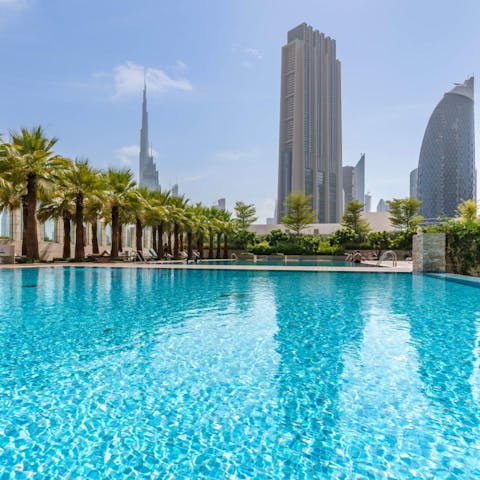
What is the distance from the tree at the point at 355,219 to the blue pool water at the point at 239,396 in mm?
47170

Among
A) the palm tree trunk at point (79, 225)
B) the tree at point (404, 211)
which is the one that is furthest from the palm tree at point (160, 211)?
the tree at point (404, 211)

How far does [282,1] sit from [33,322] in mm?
29369

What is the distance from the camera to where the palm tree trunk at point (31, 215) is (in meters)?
→ 21.7

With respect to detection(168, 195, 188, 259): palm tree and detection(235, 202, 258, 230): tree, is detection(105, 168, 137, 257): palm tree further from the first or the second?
detection(235, 202, 258, 230): tree

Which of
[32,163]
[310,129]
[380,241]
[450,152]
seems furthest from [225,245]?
[450,152]

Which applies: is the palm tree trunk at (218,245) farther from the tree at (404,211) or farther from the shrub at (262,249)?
the tree at (404,211)

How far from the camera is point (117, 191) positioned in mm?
26797

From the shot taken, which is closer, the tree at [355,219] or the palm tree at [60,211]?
the palm tree at [60,211]

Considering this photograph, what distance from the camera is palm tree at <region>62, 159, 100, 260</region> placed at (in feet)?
79.0

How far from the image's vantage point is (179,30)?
20266 millimetres

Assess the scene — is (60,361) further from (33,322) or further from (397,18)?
(397,18)

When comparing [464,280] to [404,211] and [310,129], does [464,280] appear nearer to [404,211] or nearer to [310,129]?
[404,211]

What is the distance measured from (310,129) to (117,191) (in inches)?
5076

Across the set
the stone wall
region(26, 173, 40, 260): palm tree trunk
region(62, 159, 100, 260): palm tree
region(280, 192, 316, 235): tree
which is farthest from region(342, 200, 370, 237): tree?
region(26, 173, 40, 260): palm tree trunk
